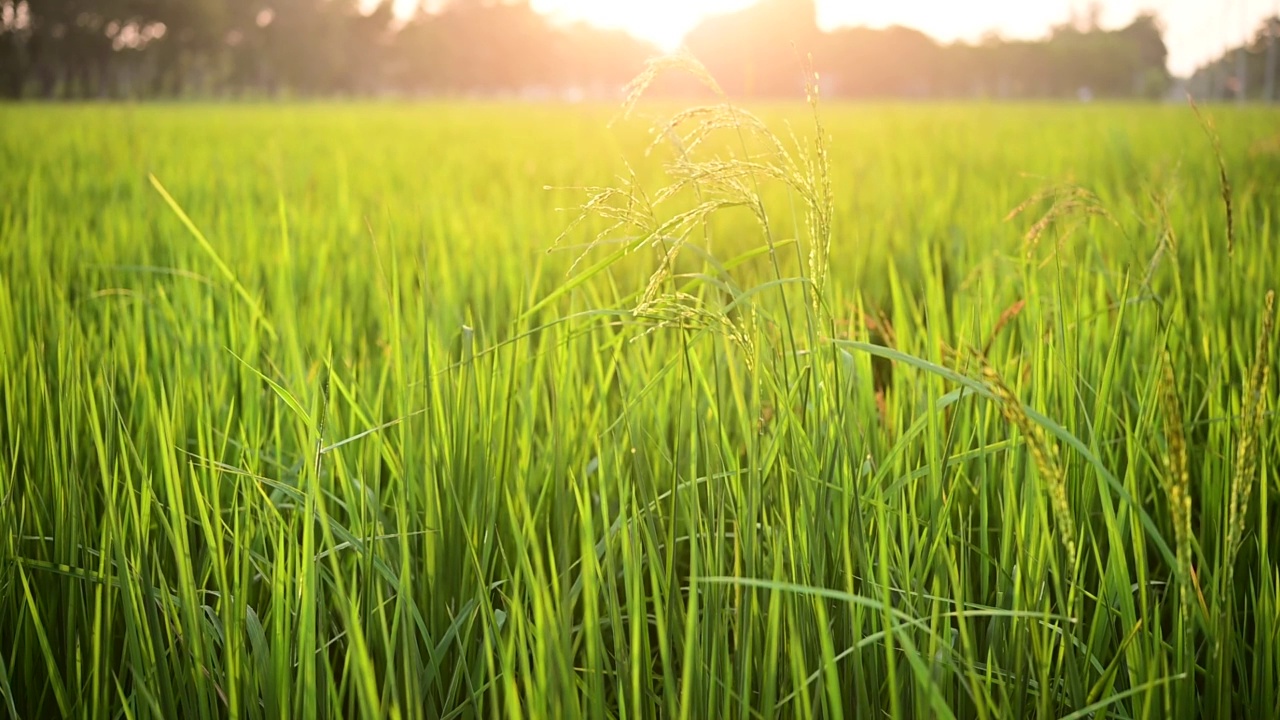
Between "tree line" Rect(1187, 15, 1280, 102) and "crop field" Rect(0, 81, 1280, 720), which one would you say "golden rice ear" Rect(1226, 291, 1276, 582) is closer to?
"crop field" Rect(0, 81, 1280, 720)

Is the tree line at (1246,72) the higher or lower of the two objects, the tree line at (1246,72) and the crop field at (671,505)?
the higher

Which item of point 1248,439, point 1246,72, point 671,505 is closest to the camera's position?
point 1248,439

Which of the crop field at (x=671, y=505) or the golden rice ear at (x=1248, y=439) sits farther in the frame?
the crop field at (x=671, y=505)

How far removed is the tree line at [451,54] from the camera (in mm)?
31016

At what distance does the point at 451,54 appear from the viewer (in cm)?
5553

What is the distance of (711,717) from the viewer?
26.2 inches

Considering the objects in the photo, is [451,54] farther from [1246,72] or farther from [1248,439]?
[1248,439]

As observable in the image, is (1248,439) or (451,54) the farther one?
(451,54)

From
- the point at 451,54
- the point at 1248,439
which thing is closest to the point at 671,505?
the point at 1248,439

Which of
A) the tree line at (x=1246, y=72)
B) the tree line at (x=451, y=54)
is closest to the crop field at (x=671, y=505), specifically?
the tree line at (x=1246, y=72)

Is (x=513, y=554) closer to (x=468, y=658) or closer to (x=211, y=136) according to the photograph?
(x=468, y=658)

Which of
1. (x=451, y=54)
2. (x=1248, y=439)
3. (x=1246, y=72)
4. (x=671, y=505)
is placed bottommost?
(x=671, y=505)

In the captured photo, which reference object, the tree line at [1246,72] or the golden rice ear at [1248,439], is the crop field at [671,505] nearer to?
the golden rice ear at [1248,439]

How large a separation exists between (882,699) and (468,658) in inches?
14.7
